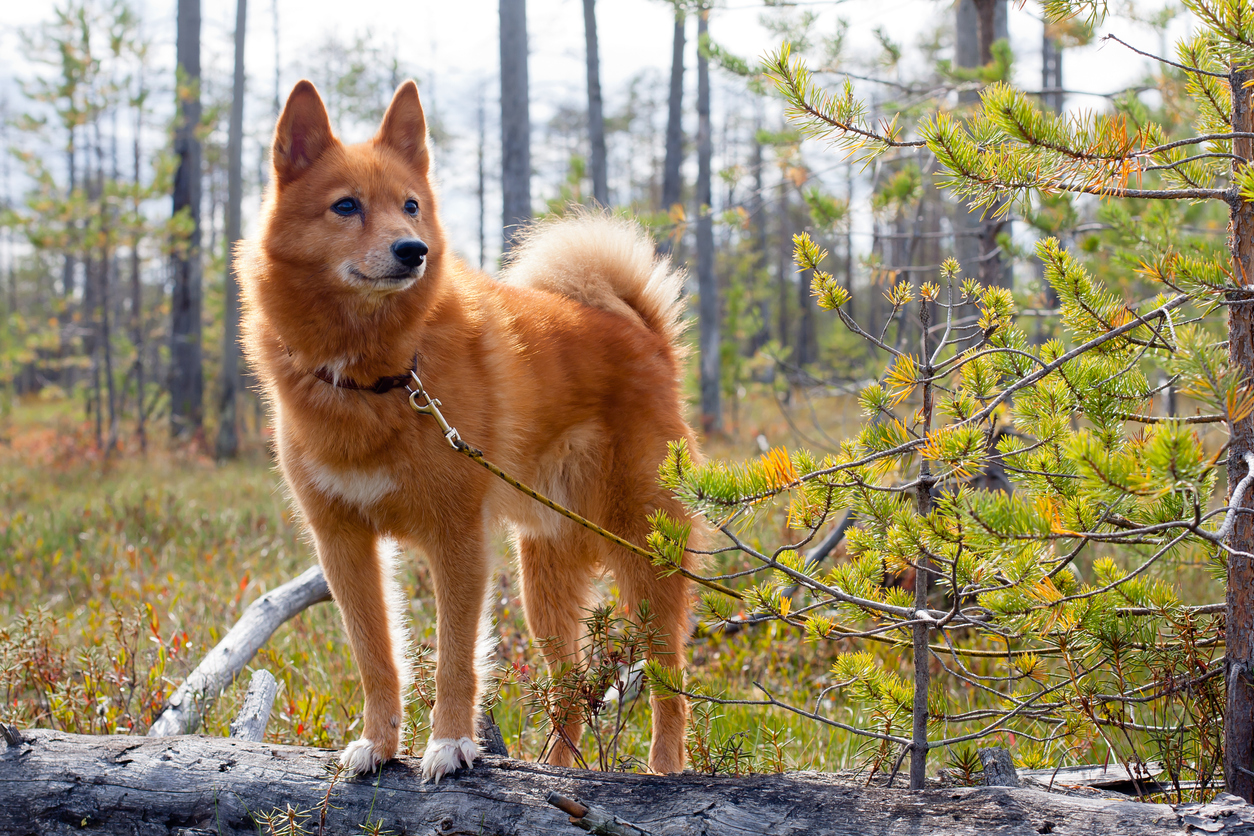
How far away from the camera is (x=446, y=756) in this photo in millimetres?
2059

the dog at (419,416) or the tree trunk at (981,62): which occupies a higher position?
the tree trunk at (981,62)

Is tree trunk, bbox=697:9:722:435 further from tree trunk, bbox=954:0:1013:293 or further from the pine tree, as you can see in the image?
the pine tree

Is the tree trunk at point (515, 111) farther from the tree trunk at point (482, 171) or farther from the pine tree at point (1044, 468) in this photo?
the tree trunk at point (482, 171)

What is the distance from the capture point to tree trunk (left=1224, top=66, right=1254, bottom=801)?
1.67 m

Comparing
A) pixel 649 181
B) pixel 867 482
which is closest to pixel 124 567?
pixel 867 482

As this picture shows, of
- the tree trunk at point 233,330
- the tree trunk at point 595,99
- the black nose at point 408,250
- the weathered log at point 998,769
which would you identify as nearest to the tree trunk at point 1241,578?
the weathered log at point 998,769

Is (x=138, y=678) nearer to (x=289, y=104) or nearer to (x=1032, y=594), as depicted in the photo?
(x=289, y=104)

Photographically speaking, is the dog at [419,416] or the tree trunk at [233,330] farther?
the tree trunk at [233,330]

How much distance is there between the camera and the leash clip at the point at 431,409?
2182 millimetres

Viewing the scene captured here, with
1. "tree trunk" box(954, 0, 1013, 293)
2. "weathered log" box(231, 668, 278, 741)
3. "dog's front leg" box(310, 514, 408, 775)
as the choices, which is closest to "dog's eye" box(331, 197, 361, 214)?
"dog's front leg" box(310, 514, 408, 775)

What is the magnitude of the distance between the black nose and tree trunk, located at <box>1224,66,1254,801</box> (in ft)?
6.36

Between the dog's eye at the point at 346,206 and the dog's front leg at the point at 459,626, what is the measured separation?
1.00 meters

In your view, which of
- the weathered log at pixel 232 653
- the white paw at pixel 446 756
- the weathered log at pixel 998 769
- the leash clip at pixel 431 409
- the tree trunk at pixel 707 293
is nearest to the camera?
the weathered log at pixel 998 769

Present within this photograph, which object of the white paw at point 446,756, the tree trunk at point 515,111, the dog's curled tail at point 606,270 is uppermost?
the tree trunk at point 515,111
